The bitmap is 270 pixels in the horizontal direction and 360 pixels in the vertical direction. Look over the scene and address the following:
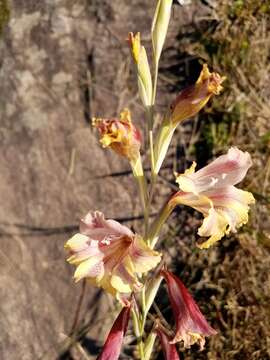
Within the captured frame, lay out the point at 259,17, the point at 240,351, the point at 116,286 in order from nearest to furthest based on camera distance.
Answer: the point at 116,286 → the point at 240,351 → the point at 259,17

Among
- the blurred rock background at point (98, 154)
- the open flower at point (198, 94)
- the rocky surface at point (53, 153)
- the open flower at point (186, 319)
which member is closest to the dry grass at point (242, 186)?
the blurred rock background at point (98, 154)

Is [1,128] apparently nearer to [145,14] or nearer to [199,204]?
[145,14]

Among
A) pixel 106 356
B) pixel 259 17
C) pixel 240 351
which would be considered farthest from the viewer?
pixel 259 17

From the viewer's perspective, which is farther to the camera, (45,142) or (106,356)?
(45,142)

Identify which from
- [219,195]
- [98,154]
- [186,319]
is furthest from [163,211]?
[98,154]

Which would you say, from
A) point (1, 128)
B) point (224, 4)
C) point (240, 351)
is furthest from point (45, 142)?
point (240, 351)

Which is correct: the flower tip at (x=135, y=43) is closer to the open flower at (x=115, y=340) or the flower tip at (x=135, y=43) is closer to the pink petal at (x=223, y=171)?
the pink petal at (x=223, y=171)

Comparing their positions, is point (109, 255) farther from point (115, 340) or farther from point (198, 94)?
point (198, 94)
